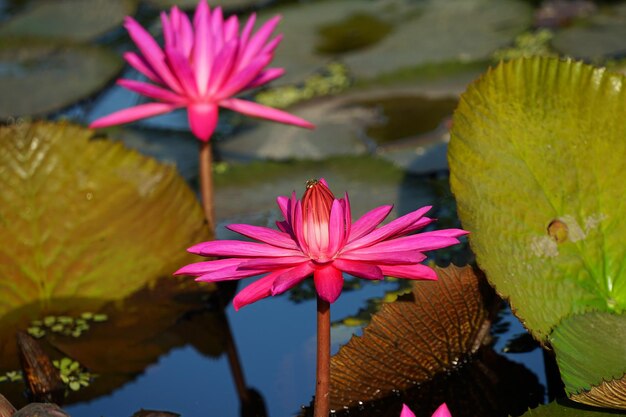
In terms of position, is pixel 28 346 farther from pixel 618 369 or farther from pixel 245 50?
pixel 618 369

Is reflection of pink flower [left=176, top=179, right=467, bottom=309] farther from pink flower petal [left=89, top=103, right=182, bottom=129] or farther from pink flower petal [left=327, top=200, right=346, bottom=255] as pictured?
pink flower petal [left=89, top=103, right=182, bottom=129]

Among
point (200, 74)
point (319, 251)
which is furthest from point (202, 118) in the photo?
point (319, 251)

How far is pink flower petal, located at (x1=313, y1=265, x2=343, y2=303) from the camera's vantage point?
1.21 m

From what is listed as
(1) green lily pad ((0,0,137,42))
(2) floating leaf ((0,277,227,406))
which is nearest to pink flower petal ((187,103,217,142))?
(2) floating leaf ((0,277,227,406))

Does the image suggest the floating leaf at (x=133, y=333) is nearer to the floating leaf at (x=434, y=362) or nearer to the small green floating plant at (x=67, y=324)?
the small green floating plant at (x=67, y=324)

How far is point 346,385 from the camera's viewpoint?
1625mm

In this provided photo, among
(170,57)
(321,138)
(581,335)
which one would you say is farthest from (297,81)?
(581,335)

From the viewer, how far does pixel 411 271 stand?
4.13 ft

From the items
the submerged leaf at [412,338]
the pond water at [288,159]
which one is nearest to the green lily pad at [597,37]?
the pond water at [288,159]

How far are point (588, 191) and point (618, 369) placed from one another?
1.15ft

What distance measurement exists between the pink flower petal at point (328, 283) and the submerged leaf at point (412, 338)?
12.3 inches

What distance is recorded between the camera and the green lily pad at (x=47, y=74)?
3.65 m

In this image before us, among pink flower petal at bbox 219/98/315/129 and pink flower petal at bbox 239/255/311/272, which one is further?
pink flower petal at bbox 219/98/315/129

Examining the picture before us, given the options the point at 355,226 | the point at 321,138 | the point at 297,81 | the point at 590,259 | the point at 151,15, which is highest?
the point at 151,15
